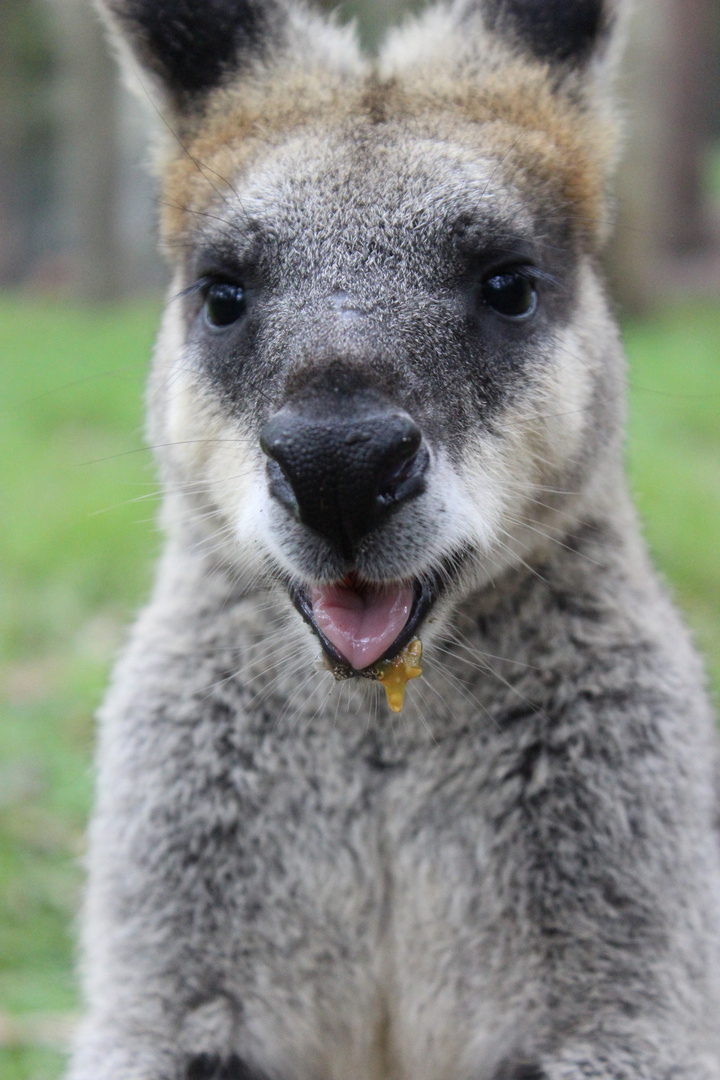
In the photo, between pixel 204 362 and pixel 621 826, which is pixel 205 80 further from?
pixel 621 826

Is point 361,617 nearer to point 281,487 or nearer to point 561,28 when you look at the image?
point 281,487

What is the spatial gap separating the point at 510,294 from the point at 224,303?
70cm

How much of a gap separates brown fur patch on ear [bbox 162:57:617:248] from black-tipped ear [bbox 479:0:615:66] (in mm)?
90

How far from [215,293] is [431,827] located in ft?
4.65

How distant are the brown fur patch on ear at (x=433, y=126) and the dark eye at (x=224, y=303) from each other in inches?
9.5

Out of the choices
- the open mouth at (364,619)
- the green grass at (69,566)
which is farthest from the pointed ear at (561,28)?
the open mouth at (364,619)

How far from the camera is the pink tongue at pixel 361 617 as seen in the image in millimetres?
2697

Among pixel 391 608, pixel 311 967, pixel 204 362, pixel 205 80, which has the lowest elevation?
pixel 311 967

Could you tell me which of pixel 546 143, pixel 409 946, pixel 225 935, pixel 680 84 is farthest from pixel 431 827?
pixel 680 84

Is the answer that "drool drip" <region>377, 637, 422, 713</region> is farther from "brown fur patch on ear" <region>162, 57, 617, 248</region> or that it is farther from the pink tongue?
"brown fur patch on ear" <region>162, 57, 617, 248</region>

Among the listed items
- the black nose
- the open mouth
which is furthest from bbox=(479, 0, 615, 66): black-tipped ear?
the open mouth

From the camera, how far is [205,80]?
362cm

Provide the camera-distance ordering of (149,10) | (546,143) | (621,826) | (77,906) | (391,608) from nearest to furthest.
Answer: (391,608), (621,826), (546,143), (149,10), (77,906)

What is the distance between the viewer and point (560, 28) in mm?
3559
